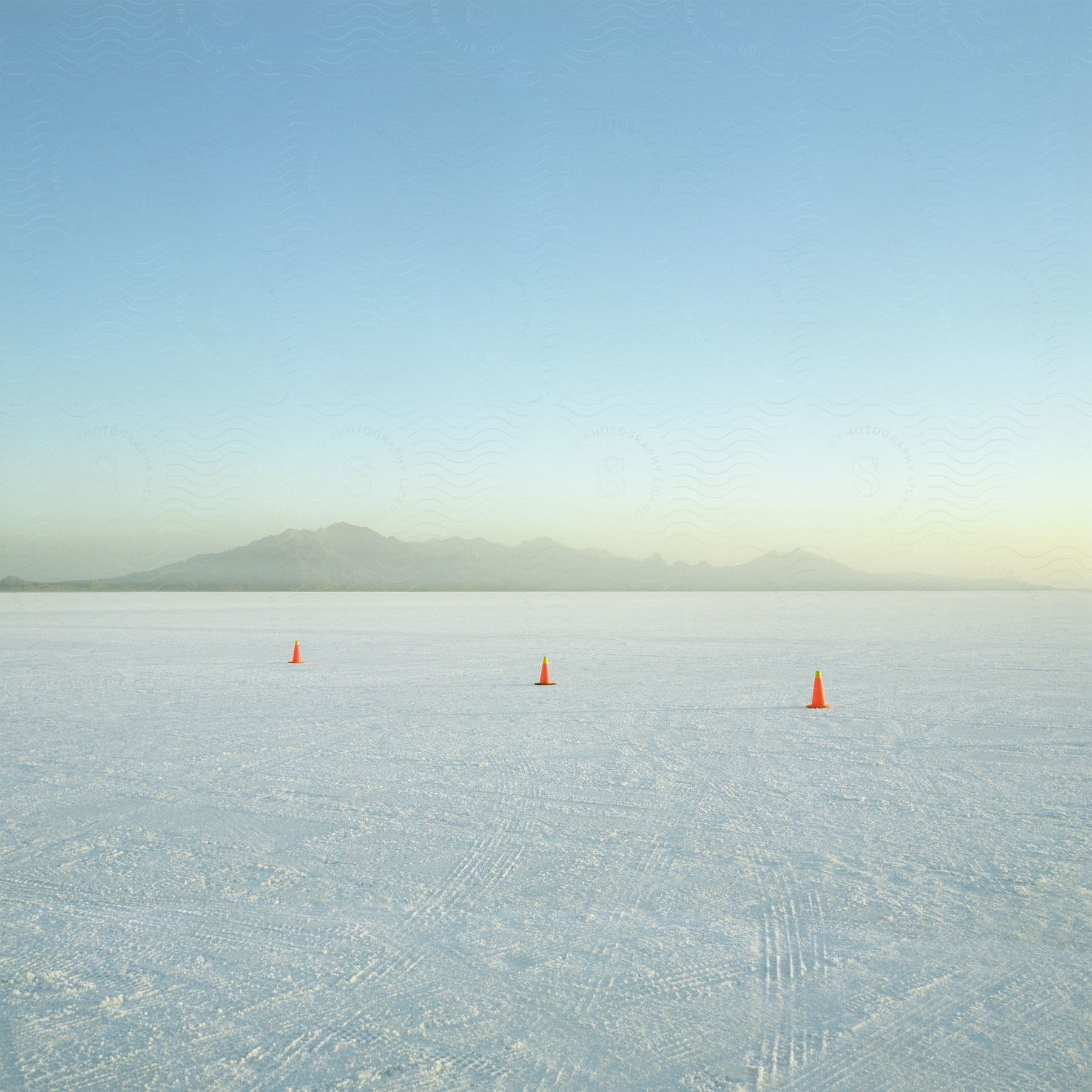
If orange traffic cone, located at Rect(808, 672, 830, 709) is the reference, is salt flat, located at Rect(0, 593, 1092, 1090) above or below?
below

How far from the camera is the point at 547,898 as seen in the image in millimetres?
4059

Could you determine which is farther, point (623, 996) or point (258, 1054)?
point (623, 996)

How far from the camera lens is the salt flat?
279 centimetres

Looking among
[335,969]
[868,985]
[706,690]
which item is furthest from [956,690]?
[335,969]

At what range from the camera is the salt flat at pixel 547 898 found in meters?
2.79

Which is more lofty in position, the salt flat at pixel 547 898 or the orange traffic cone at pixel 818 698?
the orange traffic cone at pixel 818 698

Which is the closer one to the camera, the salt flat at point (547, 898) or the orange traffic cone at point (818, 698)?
the salt flat at point (547, 898)

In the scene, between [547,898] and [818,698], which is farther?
[818,698]

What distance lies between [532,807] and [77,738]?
16.4 ft

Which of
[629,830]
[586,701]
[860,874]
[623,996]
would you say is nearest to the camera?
[623,996]

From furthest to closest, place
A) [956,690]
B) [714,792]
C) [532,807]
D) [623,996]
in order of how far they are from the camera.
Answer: [956,690], [714,792], [532,807], [623,996]

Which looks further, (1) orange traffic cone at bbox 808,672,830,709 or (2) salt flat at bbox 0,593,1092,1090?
(1) orange traffic cone at bbox 808,672,830,709

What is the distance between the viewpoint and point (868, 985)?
3.20m

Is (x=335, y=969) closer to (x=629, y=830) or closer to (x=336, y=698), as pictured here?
(x=629, y=830)
